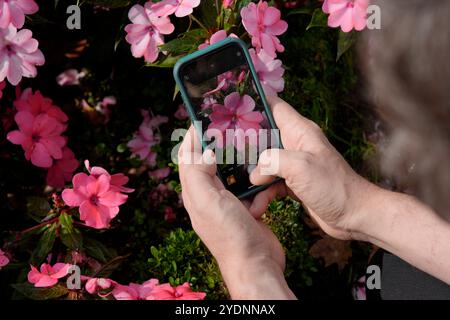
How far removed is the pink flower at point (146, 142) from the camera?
162 centimetres

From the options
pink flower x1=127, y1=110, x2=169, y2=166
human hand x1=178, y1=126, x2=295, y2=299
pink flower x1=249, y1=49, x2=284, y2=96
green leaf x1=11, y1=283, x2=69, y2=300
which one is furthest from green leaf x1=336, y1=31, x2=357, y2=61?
green leaf x1=11, y1=283, x2=69, y2=300

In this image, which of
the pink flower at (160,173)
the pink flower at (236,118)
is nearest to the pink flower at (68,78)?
the pink flower at (160,173)

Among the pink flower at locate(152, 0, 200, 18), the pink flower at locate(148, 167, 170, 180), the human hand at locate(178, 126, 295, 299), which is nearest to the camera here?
the human hand at locate(178, 126, 295, 299)

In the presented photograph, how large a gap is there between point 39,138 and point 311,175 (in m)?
0.63

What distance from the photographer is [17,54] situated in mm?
1255

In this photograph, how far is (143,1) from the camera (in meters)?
1.41

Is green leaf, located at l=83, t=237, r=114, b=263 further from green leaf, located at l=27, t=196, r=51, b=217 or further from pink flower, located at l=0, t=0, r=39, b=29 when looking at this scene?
pink flower, located at l=0, t=0, r=39, b=29

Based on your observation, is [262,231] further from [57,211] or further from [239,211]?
[57,211]

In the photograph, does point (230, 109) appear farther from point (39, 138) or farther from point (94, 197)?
point (39, 138)

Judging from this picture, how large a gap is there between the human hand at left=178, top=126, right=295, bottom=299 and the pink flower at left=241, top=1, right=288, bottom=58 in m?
0.23

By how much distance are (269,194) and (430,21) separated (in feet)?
1.95

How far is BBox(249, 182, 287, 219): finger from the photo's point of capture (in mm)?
1241

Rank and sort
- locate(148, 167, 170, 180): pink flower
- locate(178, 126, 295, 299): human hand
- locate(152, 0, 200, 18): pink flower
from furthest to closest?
locate(148, 167, 170, 180): pink flower, locate(152, 0, 200, 18): pink flower, locate(178, 126, 295, 299): human hand

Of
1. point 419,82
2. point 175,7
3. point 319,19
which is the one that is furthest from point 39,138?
point 419,82
